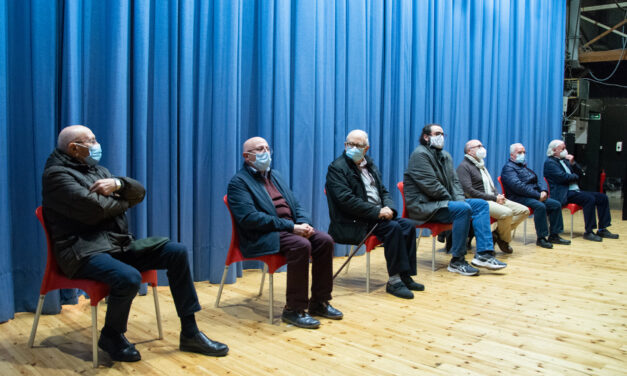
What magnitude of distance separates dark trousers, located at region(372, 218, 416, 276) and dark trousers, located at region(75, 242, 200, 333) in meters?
1.63

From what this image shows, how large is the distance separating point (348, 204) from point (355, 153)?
1.30 ft

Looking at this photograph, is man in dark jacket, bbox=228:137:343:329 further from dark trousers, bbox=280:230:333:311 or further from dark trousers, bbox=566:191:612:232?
dark trousers, bbox=566:191:612:232

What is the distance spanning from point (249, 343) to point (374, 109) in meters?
3.39

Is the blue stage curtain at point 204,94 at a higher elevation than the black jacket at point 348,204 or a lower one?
higher

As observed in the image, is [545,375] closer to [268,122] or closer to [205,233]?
[205,233]

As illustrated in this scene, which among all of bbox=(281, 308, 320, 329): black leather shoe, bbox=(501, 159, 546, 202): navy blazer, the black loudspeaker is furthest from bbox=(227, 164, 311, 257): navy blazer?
the black loudspeaker

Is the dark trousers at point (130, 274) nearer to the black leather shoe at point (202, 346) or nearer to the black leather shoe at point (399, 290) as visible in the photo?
the black leather shoe at point (202, 346)

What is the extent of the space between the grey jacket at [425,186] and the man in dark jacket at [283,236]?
4.31ft

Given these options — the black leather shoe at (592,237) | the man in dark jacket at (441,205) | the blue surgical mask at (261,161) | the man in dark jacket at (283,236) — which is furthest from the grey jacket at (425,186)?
the black leather shoe at (592,237)

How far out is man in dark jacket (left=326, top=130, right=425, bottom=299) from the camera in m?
3.82

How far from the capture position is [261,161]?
134 inches

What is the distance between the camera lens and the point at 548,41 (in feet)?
28.2

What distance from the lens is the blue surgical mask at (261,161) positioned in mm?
3389

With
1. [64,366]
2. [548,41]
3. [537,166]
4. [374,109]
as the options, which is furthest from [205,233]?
[548,41]
